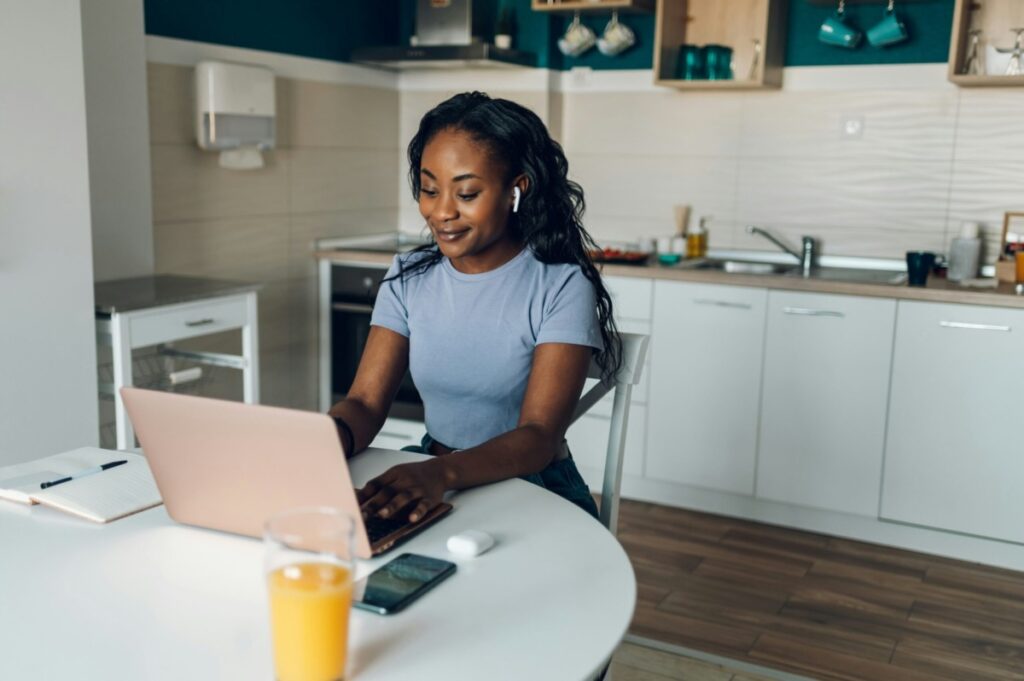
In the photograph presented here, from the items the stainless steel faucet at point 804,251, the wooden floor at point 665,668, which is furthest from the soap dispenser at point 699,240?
the wooden floor at point 665,668

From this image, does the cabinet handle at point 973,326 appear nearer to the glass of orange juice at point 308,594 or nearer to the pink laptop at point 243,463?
the pink laptop at point 243,463

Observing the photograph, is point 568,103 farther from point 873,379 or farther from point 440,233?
point 440,233

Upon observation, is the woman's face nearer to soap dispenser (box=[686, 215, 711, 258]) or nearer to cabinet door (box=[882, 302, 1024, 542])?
cabinet door (box=[882, 302, 1024, 542])

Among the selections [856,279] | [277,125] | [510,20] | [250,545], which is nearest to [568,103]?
[510,20]

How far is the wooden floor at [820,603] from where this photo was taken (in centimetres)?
249

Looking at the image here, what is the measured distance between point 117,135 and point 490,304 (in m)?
1.94

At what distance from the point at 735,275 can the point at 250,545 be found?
2448 millimetres

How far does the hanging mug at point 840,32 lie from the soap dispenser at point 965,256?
0.76 meters

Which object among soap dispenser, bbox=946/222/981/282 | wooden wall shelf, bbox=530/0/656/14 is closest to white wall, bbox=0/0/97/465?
wooden wall shelf, bbox=530/0/656/14

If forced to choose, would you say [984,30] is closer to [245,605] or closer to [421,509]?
[421,509]

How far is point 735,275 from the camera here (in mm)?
3371

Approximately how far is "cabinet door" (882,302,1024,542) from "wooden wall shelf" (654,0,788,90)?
1.07 m

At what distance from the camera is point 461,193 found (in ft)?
5.47

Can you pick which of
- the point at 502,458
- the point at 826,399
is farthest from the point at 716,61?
the point at 502,458
